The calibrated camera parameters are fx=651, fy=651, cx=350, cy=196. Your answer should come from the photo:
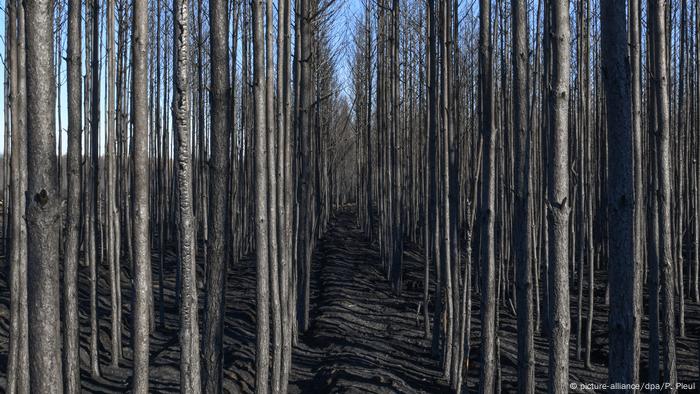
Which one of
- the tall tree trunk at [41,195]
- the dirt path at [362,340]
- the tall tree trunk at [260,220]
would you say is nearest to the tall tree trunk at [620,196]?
the tall tree trunk at [41,195]

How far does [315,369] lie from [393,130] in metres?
5.98

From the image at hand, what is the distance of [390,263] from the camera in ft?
39.4

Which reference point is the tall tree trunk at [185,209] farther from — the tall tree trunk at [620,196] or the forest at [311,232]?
the tall tree trunk at [620,196]

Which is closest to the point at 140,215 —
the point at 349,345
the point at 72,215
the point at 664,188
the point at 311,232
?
the point at 72,215

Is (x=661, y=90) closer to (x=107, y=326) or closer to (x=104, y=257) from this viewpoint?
(x=107, y=326)

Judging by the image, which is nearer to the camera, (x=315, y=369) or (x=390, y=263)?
(x=315, y=369)

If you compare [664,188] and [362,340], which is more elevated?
[664,188]

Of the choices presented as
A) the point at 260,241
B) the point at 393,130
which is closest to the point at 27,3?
the point at 260,241

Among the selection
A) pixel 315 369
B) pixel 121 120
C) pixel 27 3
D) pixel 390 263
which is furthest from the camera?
pixel 390 263

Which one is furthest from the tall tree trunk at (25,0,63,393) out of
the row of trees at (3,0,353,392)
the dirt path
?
the dirt path

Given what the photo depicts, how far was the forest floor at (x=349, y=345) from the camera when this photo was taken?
6.47m

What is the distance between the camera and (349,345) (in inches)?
317

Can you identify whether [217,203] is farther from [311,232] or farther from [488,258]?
[311,232]

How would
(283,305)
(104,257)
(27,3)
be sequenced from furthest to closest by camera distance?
(104,257) < (283,305) < (27,3)
